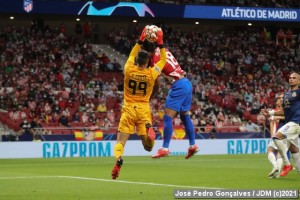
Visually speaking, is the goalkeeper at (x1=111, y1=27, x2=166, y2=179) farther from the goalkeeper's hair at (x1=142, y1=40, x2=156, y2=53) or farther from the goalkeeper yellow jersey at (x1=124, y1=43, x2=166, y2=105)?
the goalkeeper's hair at (x1=142, y1=40, x2=156, y2=53)

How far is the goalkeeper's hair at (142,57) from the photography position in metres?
13.6

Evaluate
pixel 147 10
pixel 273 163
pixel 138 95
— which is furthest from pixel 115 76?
pixel 138 95

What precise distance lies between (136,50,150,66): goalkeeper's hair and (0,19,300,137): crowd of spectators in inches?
772

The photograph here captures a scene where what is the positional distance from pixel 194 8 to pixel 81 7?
24.0ft

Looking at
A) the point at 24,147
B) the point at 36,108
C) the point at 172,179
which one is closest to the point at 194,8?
the point at 36,108

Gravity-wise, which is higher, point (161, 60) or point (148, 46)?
point (148, 46)

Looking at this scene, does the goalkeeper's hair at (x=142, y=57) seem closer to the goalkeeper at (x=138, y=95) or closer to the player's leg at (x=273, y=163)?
the goalkeeper at (x=138, y=95)

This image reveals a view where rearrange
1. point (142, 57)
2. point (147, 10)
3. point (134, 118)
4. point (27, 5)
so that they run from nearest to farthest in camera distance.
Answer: point (142, 57)
point (134, 118)
point (27, 5)
point (147, 10)

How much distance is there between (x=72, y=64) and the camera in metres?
40.5

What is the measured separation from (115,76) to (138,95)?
26.9 metres

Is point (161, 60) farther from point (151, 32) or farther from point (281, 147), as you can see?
point (281, 147)

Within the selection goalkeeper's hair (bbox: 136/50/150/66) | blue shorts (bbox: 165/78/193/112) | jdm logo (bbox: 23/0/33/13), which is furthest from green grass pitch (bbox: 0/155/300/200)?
jdm logo (bbox: 23/0/33/13)

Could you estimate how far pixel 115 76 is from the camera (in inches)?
1606

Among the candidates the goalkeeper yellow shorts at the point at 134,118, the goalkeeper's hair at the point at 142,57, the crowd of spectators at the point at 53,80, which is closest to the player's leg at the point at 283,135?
the goalkeeper yellow shorts at the point at 134,118
